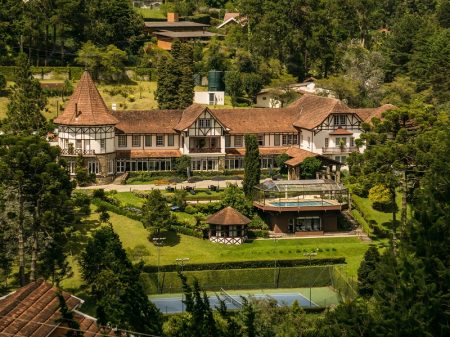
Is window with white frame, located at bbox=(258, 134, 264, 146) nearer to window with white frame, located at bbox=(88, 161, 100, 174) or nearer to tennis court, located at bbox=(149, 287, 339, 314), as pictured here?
window with white frame, located at bbox=(88, 161, 100, 174)

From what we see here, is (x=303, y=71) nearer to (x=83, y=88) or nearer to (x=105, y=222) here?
(x=83, y=88)

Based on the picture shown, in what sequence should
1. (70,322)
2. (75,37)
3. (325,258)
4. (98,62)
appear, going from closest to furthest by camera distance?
(70,322) < (325,258) < (98,62) < (75,37)

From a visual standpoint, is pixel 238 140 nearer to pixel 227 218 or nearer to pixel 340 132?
pixel 340 132

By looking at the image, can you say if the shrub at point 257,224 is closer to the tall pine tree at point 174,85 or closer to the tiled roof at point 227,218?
the tiled roof at point 227,218

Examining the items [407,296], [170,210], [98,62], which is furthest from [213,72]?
[407,296]

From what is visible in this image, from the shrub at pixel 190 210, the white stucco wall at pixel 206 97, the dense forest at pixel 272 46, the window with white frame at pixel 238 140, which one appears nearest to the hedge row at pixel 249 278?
the shrub at pixel 190 210

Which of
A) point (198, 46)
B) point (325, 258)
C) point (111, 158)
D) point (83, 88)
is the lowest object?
point (325, 258)
